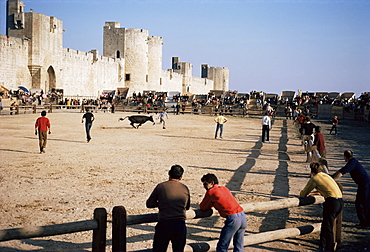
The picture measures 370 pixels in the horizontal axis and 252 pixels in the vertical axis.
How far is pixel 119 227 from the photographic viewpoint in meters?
3.97

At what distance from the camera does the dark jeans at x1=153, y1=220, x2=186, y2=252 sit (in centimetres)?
402

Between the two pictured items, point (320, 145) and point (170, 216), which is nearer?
point (170, 216)

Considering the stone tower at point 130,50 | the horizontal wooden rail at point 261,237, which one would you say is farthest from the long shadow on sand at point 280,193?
the stone tower at point 130,50

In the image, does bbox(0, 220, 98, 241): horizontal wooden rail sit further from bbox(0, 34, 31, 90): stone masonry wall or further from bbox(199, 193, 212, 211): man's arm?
bbox(0, 34, 31, 90): stone masonry wall

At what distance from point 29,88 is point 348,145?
27.8 metres

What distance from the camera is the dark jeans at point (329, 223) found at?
5016mm

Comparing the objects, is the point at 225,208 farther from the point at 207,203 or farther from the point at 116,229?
the point at 116,229

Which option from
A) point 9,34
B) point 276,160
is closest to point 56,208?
point 276,160

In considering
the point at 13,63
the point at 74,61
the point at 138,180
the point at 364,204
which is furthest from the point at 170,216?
the point at 74,61

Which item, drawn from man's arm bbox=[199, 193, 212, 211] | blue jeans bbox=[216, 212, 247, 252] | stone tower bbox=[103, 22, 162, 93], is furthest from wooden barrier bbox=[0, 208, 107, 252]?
stone tower bbox=[103, 22, 162, 93]

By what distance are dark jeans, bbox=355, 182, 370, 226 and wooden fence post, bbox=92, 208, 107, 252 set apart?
3.55 meters

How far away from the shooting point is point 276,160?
12172 mm

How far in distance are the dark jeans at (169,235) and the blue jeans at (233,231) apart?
0.48 m

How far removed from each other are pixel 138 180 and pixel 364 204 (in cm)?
455
